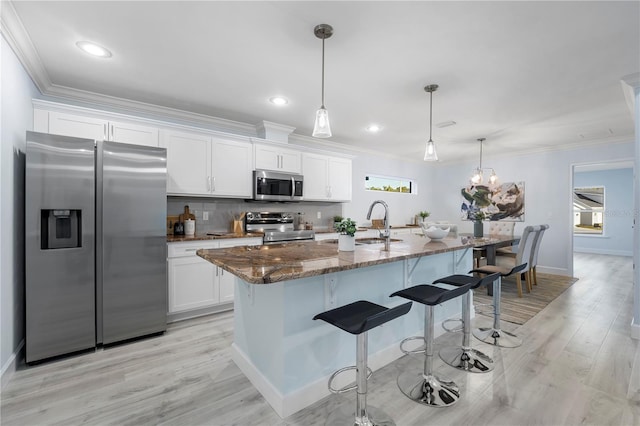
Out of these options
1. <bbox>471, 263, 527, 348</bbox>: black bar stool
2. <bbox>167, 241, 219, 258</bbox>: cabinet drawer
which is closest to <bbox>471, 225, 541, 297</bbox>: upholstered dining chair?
<bbox>471, 263, 527, 348</bbox>: black bar stool

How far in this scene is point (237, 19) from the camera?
202 cm

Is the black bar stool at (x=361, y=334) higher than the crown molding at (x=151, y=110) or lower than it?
lower

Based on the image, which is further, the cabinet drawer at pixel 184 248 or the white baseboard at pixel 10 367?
the cabinet drawer at pixel 184 248

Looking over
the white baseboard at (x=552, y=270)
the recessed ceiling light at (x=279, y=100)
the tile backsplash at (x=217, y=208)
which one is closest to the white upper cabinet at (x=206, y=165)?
the tile backsplash at (x=217, y=208)

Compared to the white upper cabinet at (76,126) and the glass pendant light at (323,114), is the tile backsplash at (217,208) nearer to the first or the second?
the white upper cabinet at (76,126)

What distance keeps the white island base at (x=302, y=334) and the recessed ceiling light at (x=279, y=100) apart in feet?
7.03

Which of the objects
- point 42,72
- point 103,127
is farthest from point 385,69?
point 42,72

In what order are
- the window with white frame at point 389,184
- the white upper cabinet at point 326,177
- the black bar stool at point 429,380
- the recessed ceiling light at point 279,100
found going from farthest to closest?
the window with white frame at point 389,184, the white upper cabinet at point 326,177, the recessed ceiling light at point 279,100, the black bar stool at point 429,380

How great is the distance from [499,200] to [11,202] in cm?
758

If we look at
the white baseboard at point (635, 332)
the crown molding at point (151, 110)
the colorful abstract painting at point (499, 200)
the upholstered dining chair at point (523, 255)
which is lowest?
the white baseboard at point (635, 332)

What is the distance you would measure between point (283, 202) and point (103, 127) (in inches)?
96.3

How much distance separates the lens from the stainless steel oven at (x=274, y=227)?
4.00 m

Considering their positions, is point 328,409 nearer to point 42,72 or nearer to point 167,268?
point 167,268

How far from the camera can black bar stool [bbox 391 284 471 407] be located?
187 centimetres
